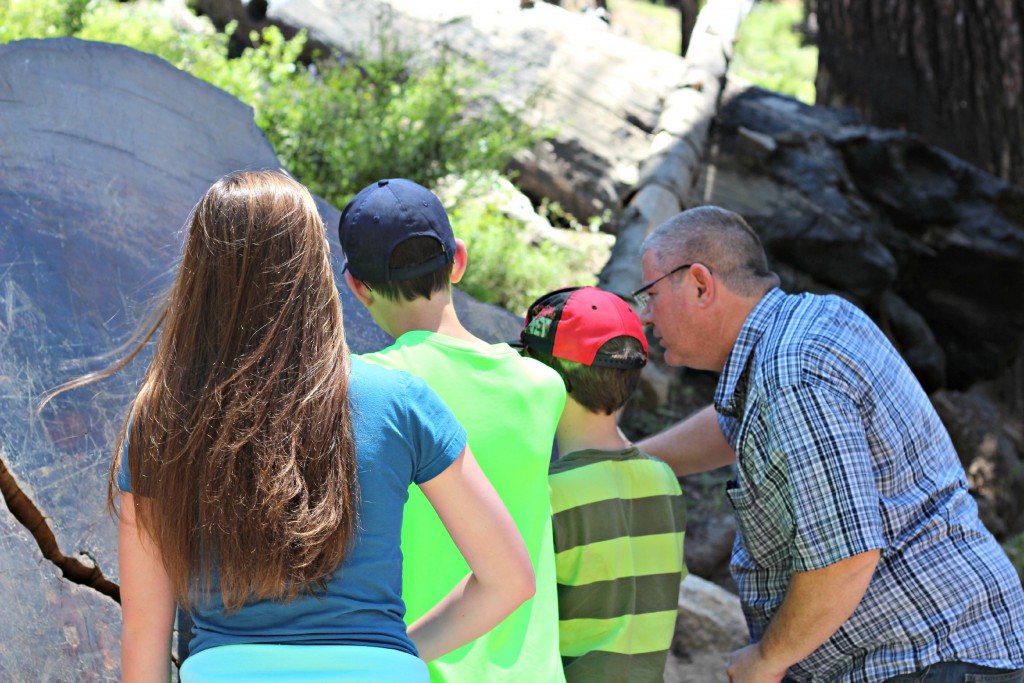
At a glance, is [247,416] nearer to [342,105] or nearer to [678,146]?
[342,105]

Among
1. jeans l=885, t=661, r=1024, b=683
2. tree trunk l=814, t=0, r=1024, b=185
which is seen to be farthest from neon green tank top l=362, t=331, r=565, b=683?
tree trunk l=814, t=0, r=1024, b=185

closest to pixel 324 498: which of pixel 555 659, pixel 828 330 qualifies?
pixel 555 659

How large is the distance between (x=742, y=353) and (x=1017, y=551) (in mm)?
3717

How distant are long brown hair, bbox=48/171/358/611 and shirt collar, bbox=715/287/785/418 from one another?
3.69ft

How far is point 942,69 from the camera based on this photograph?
5867mm

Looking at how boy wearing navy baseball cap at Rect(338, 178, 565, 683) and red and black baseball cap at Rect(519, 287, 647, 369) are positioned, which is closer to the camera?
boy wearing navy baseball cap at Rect(338, 178, 565, 683)

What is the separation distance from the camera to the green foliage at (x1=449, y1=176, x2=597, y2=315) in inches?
186

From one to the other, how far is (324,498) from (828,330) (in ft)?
4.04

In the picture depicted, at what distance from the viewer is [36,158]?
246 cm

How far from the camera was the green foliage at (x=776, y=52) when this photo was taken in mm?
11727

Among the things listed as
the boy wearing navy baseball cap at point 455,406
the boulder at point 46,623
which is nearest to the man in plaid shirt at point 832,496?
the boy wearing navy baseball cap at point 455,406

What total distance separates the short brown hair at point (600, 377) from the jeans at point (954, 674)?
0.85 meters

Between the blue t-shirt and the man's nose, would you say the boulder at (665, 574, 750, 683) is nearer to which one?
the man's nose

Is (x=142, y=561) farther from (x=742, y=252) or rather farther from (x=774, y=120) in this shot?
(x=774, y=120)
